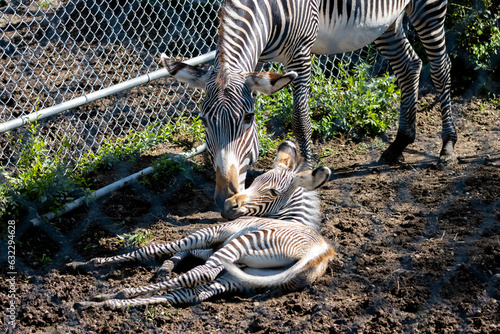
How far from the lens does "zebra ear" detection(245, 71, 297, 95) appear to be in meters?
3.78

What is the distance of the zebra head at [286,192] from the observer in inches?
159

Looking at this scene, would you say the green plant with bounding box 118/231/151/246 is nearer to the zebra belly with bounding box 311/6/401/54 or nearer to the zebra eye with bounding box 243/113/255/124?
the zebra eye with bounding box 243/113/255/124

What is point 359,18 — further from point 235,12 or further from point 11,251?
point 11,251

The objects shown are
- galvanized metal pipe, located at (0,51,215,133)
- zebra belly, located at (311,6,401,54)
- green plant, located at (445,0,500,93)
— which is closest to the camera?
galvanized metal pipe, located at (0,51,215,133)

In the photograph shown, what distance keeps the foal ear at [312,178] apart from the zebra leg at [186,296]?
1004mm

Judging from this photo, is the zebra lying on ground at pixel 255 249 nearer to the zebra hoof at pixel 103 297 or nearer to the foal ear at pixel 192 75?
the zebra hoof at pixel 103 297

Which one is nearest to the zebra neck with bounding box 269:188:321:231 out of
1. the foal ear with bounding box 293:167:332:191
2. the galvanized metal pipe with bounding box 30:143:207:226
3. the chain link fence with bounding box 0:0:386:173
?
the foal ear with bounding box 293:167:332:191

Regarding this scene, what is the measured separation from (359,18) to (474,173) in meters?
1.97

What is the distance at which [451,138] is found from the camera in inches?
220

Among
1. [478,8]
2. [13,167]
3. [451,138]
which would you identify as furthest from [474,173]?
[13,167]

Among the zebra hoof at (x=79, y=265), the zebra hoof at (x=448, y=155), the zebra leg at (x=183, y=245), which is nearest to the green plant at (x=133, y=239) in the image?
the zebra leg at (x=183, y=245)

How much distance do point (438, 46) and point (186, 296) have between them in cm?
394

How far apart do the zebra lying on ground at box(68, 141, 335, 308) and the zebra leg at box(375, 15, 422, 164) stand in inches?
69.3

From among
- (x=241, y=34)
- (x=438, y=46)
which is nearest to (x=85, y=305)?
(x=241, y=34)
